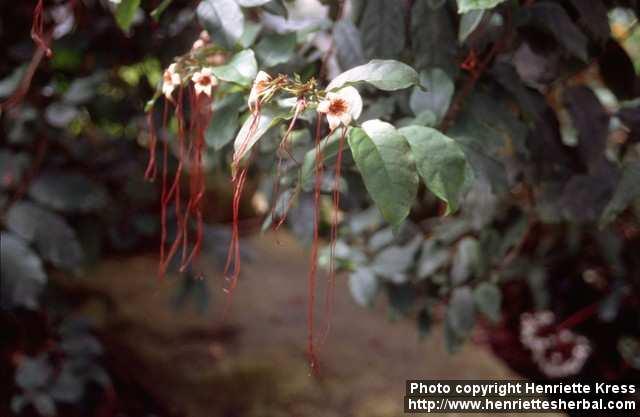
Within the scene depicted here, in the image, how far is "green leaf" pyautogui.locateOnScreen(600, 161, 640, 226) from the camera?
98cm

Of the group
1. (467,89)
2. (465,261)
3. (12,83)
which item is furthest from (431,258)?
(12,83)

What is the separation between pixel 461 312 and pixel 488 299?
0.22ft

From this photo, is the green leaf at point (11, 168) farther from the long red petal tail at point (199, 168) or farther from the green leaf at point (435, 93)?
the green leaf at point (435, 93)

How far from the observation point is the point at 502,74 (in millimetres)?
1069

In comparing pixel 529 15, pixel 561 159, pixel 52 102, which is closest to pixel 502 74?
pixel 529 15

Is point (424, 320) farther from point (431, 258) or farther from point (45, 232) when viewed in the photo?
point (45, 232)

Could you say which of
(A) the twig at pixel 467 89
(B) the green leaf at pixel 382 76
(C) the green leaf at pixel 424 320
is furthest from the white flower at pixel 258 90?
(C) the green leaf at pixel 424 320

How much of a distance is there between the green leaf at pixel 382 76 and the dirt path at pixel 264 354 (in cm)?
92

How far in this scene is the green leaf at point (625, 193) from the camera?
0.98m

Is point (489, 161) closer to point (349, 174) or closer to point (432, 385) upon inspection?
point (349, 174)

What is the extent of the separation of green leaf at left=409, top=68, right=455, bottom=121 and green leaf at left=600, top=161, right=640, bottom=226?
0.30 meters

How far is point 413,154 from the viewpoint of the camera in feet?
2.31

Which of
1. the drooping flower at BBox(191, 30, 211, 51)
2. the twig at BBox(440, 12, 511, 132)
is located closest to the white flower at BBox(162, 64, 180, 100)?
the drooping flower at BBox(191, 30, 211, 51)

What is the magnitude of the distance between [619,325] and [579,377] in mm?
211
